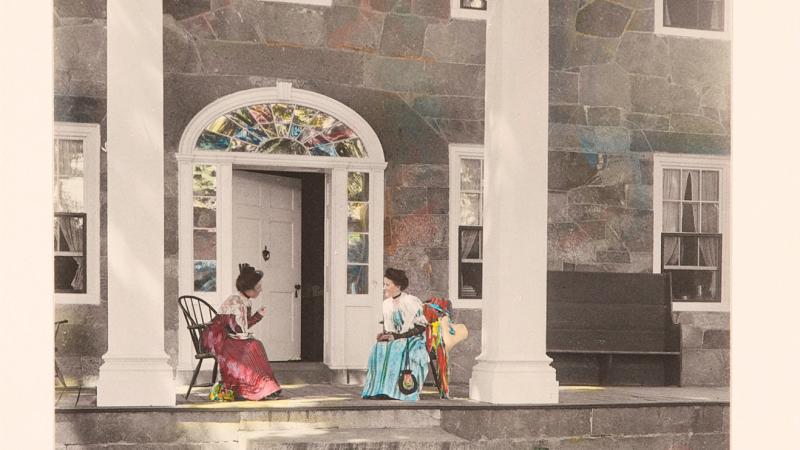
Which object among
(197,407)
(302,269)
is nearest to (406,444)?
(197,407)

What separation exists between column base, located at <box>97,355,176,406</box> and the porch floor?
0.45 feet

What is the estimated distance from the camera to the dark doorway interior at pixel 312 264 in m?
10.7

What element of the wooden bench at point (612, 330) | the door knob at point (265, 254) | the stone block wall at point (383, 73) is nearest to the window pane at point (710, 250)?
the wooden bench at point (612, 330)

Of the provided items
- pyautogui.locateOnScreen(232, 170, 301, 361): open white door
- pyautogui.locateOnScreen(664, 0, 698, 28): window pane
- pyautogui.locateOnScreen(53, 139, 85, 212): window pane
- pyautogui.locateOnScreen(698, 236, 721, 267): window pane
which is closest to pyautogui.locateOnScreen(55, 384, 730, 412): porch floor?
pyautogui.locateOnScreen(232, 170, 301, 361): open white door

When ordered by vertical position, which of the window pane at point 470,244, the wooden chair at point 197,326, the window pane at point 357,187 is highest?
the window pane at point 357,187

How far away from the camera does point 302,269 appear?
36.3 ft

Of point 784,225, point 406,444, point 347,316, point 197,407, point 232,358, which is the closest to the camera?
point 784,225

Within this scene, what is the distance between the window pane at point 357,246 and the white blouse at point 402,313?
1.77m

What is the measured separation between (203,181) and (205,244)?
2.07 feet

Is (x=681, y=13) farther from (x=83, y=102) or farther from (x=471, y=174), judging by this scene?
(x=83, y=102)

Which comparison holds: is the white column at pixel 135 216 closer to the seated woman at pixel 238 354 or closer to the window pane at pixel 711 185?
the seated woman at pixel 238 354

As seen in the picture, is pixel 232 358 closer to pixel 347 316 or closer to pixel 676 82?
pixel 347 316
